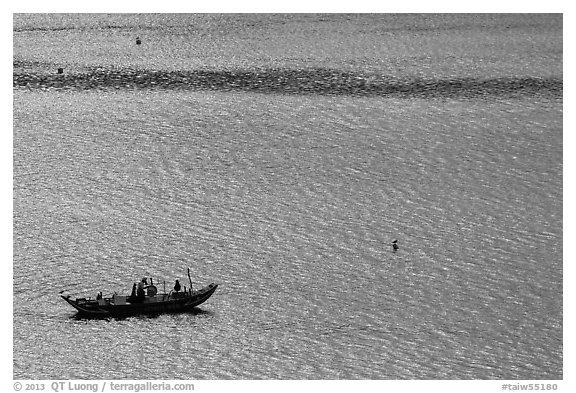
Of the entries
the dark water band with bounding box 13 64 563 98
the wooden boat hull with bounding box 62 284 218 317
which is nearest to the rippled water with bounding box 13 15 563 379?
the dark water band with bounding box 13 64 563 98

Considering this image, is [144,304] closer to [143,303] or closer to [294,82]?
[143,303]

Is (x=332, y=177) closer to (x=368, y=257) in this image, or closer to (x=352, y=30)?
(x=368, y=257)

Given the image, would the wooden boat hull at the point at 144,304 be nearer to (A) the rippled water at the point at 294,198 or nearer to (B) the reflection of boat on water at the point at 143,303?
(B) the reflection of boat on water at the point at 143,303

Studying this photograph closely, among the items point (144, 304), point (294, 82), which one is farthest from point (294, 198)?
point (294, 82)

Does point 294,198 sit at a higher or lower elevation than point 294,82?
lower

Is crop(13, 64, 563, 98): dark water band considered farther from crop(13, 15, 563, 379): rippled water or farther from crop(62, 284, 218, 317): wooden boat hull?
crop(62, 284, 218, 317): wooden boat hull

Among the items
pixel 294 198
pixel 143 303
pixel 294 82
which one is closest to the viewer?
pixel 143 303

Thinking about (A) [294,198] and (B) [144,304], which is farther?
(A) [294,198]

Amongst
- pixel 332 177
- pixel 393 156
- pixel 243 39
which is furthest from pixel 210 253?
pixel 243 39
